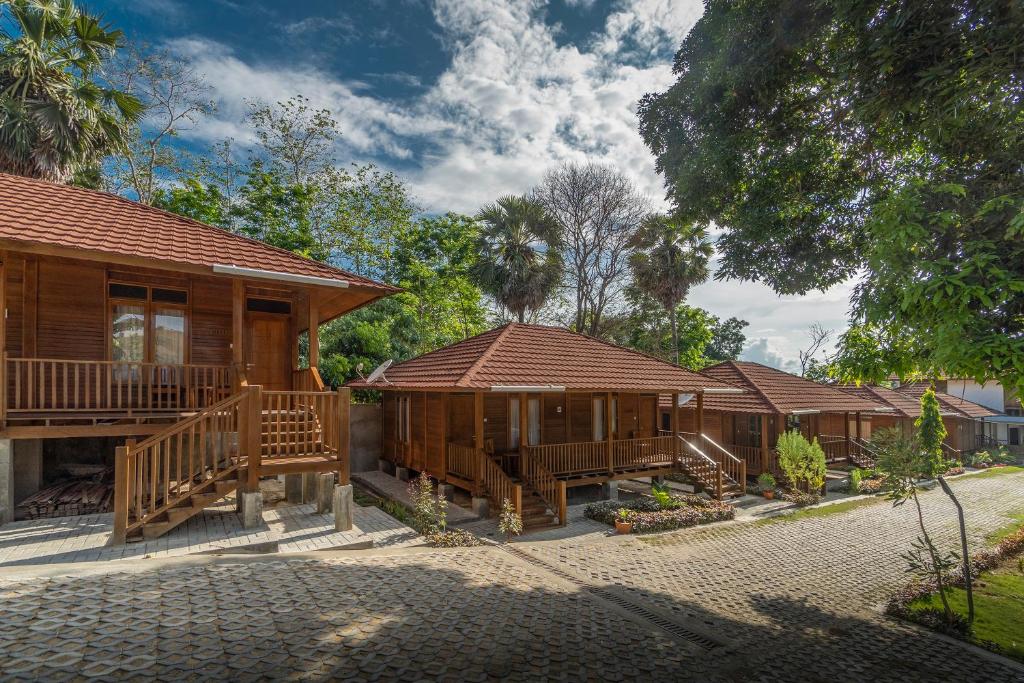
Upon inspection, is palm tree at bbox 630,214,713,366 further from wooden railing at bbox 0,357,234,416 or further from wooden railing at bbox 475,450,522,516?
wooden railing at bbox 0,357,234,416

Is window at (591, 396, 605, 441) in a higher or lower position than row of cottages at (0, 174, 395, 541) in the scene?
lower

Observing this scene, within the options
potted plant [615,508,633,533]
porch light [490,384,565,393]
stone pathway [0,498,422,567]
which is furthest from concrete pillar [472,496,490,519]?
potted plant [615,508,633,533]

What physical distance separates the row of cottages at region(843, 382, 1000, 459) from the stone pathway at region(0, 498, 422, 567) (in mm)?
24772

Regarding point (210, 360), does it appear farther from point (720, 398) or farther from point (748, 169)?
point (720, 398)

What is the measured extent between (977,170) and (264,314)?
43.2 feet

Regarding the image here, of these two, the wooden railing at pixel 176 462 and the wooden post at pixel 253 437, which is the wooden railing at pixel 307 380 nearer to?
the wooden post at pixel 253 437

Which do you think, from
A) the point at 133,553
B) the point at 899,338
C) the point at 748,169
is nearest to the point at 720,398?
the point at 748,169

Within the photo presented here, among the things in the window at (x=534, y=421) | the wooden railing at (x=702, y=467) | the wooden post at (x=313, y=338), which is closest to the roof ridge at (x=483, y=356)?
the window at (x=534, y=421)

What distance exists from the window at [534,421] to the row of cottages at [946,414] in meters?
18.2

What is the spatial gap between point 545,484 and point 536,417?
2999mm

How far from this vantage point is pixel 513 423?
14.7 metres

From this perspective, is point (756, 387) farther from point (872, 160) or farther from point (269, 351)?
point (269, 351)

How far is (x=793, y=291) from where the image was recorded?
32.4 ft

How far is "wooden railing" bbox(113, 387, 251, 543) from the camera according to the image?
7.20m
